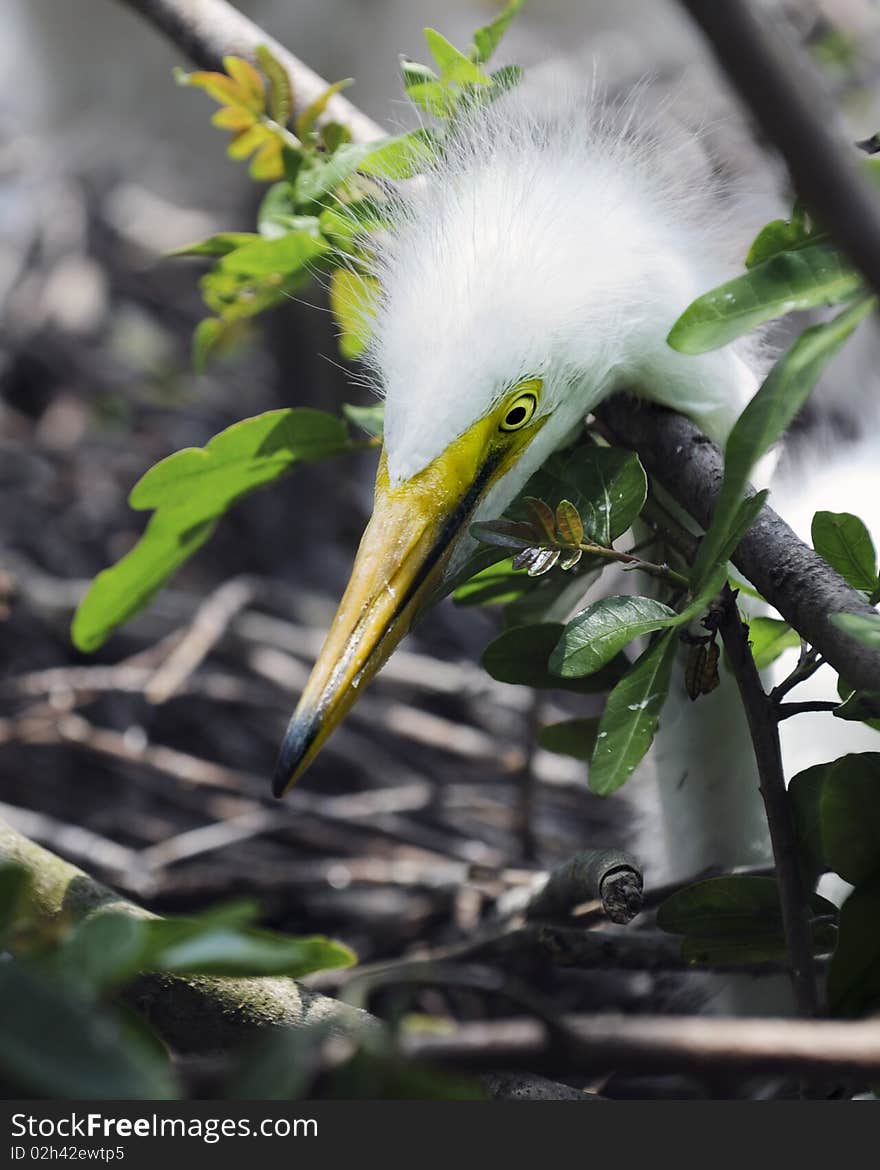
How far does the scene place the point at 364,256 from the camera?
0.88 m

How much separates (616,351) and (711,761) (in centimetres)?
40

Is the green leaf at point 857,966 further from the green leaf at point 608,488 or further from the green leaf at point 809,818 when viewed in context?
the green leaf at point 608,488

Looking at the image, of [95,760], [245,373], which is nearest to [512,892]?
[95,760]

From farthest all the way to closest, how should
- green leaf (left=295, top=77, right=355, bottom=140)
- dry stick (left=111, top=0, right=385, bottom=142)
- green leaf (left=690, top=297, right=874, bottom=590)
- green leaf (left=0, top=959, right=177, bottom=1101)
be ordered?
dry stick (left=111, top=0, right=385, bottom=142), green leaf (left=295, top=77, right=355, bottom=140), green leaf (left=690, top=297, right=874, bottom=590), green leaf (left=0, top=959, right=177, bottom=1101)

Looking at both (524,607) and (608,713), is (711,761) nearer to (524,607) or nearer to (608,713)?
(524,607)

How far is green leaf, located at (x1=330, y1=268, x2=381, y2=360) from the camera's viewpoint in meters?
0.86

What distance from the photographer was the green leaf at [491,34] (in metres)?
0.86

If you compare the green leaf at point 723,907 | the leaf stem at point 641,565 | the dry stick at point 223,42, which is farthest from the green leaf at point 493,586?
the dry stick at point 223,42

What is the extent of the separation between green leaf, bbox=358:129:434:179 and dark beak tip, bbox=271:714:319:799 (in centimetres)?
42

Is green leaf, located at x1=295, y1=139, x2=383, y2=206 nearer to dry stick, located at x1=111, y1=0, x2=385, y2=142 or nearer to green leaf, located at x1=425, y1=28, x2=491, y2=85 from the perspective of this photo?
green leaf, located at x1=425, y1=28, x2=491, y2=85

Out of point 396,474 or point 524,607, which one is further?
point 524,607

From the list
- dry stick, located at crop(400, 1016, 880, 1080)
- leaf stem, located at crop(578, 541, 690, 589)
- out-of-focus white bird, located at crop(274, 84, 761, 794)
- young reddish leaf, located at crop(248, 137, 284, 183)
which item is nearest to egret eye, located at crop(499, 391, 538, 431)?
out-of-focus white bird, located at crop(274, 84, 761, 794)

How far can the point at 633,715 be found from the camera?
0.62 metres

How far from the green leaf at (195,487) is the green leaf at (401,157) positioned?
0.18 m
